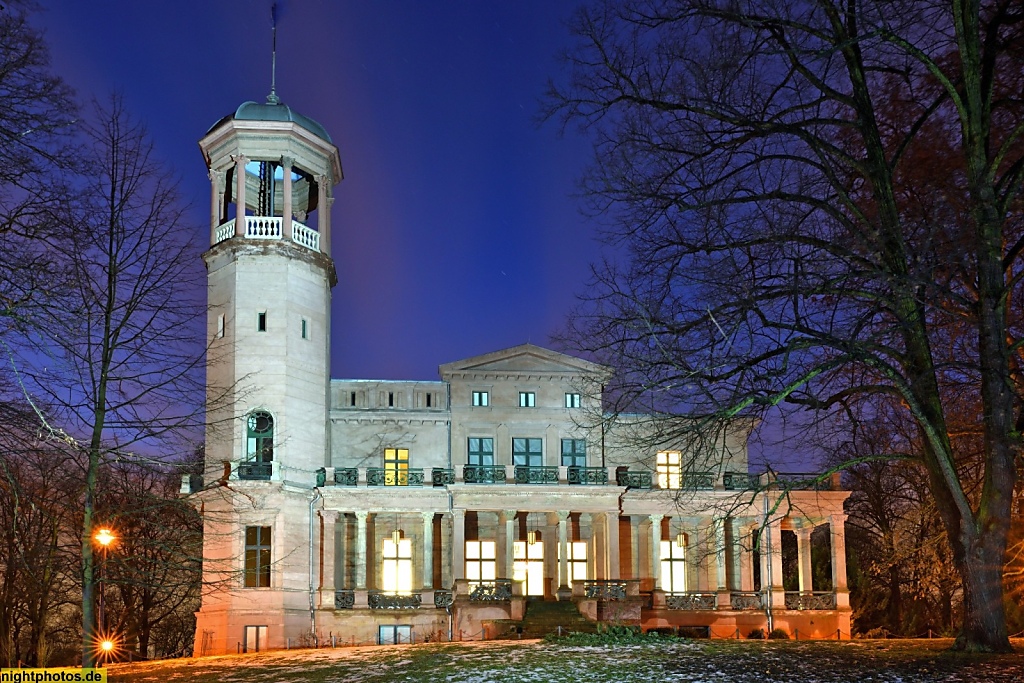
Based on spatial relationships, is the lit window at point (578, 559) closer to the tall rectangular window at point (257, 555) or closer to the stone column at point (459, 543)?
the stone column at point (459, 543)

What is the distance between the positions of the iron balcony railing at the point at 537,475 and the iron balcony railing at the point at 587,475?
559mm

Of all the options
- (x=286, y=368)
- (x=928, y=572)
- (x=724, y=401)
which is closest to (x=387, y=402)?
(x=286, y=368)

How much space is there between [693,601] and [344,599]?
13418 mm

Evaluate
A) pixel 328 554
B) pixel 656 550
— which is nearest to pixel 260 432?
pixel 328 554

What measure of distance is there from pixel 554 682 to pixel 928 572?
2181 cm

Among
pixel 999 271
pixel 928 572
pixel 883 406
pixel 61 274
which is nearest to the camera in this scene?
pixel 61 274

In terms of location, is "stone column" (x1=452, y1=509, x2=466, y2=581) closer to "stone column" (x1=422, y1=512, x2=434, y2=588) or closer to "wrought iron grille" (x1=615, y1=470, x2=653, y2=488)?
"stone column" (x1=422, y1=512, x2=434, y2=588)

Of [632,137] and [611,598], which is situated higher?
[632,137]

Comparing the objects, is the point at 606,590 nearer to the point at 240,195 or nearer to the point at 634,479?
the point at 634,479

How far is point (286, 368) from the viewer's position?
1623 inches

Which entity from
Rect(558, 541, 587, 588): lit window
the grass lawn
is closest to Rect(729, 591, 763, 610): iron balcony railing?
Rect(558, 541, 587, 588): lit window

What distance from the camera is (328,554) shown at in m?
40.8

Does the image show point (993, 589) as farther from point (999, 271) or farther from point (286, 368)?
point (286, 368)

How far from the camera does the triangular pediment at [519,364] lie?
44625 millimetres
